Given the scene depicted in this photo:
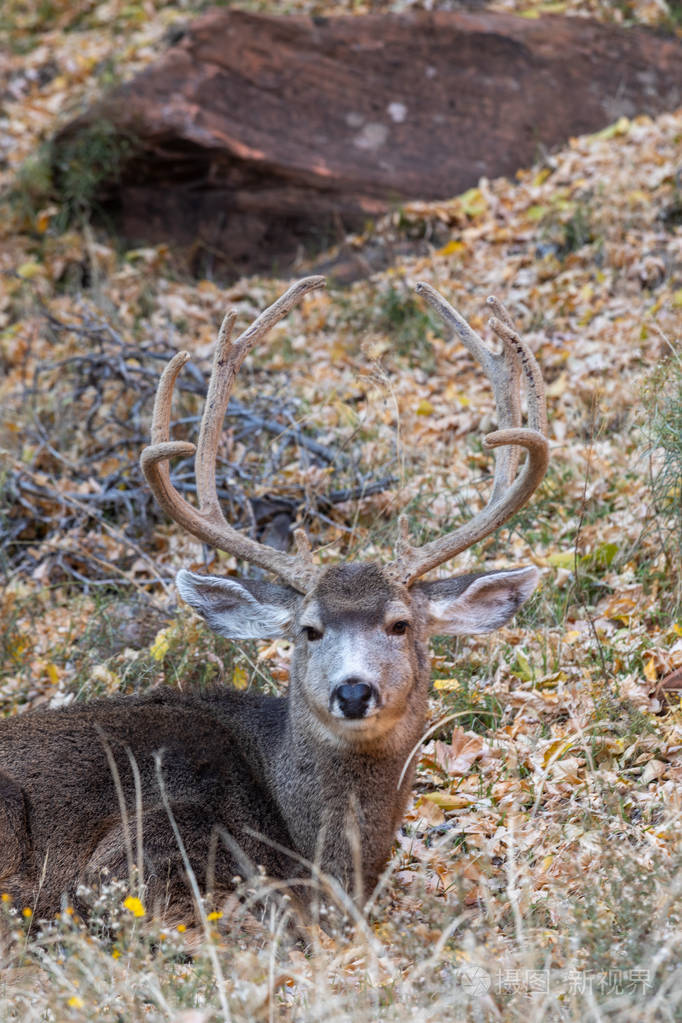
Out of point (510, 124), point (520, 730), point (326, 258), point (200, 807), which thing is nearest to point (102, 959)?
point (200, 807)

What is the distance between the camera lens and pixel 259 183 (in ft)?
40.3

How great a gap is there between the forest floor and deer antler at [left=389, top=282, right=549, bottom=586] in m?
0.79

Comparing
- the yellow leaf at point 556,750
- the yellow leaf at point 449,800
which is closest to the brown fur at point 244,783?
the yellow leaf at point 449,800

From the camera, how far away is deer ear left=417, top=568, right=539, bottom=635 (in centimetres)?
518

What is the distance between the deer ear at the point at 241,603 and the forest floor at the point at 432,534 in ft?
2.97

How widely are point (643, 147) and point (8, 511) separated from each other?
6.91 meters

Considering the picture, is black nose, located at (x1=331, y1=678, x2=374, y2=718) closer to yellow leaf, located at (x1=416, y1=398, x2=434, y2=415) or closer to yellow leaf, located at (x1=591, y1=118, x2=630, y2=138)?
yellow leaf, located at (x1=416, y1=398, x2=434, y2=415)

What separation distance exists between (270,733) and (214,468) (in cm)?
119

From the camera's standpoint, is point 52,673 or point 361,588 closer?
point 361,588

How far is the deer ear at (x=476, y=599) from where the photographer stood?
17.0 feet

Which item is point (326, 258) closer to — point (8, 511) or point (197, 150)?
point (197, 150)

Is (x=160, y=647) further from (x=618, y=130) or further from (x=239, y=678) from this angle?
(x=618, y=130)

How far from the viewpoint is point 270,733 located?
5359 millimetres

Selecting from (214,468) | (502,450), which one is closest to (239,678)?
(214,468)
